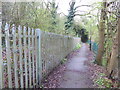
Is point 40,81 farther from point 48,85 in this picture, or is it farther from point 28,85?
point 28,85

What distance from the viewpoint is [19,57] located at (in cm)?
259

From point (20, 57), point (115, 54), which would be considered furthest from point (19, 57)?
point (115, 54)

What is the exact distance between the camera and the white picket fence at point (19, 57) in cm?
227

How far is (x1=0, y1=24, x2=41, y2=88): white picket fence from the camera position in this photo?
2.27 meters

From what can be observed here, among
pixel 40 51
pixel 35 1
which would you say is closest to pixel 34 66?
pixel 40 51

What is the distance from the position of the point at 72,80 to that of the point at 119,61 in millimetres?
2011

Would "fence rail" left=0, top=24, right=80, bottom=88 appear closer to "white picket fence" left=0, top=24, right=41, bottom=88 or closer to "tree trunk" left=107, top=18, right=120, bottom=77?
"white picket fence" left=0, top=24, right=41, bottom=88

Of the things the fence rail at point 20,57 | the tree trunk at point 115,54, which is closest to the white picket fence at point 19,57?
the fence rail at point 20,57

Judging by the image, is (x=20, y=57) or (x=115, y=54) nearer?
(x=20, y=57)

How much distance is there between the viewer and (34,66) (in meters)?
3.30

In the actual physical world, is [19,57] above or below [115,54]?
above

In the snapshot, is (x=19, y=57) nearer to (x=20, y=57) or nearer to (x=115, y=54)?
(x=20, y=57)

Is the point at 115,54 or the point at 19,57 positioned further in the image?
the point at 115,54

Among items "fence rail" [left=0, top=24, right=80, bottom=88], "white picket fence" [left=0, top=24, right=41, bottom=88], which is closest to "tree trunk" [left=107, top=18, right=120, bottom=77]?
"fence rail" [left=0, top=24, right=80, bottom=88]
